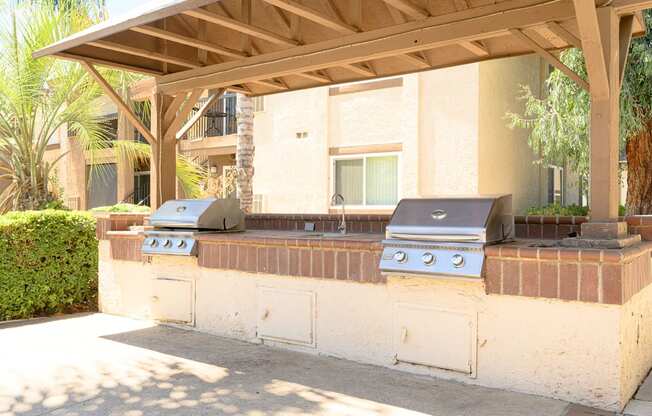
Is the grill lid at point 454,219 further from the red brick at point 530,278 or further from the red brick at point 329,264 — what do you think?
the red brick at point 329,264

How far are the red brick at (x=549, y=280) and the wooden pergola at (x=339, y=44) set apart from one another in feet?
2.43

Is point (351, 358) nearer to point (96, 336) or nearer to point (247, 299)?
point (247, 299)

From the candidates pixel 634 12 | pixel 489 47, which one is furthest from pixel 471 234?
pixel 489 47

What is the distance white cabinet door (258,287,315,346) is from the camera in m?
5.02

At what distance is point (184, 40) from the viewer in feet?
18.8

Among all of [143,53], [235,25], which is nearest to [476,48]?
[235,25]

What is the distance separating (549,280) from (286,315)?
236cm

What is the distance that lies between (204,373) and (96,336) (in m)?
1.88

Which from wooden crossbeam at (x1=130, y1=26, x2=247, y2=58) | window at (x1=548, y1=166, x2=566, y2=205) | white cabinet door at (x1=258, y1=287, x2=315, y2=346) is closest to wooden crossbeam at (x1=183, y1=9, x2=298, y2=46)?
wooden crossbeam at (x1=130, y1=26, x2=247, y2=58)

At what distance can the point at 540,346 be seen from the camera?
3.88m

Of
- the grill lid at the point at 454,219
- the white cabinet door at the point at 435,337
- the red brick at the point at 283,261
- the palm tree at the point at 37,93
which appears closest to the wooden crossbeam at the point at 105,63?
the palm tree at the point at 37,93

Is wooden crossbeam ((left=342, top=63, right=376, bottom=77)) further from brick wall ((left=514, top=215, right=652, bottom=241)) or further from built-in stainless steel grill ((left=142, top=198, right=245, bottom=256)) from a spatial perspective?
brick wall ((left=514, top=215, right=652, bottom=241))

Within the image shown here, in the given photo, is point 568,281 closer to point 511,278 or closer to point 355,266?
point 511,278

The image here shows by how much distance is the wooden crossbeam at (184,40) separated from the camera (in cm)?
546
